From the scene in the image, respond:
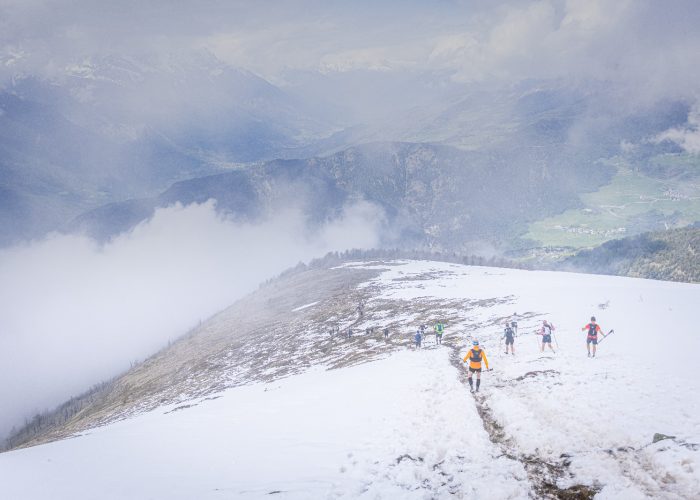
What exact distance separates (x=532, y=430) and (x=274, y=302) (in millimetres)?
139527

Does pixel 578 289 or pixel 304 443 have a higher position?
pixel 578 289

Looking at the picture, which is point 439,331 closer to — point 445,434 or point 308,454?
point 445,434

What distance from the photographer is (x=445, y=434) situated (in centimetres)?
2289

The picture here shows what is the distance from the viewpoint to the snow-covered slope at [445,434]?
18000 millimetres

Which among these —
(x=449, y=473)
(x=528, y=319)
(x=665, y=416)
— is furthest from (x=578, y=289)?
(x=449, y=473)

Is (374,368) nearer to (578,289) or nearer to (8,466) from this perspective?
(8,466)

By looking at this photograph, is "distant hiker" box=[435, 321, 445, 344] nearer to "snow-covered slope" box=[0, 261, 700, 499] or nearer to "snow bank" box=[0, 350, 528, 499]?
"snow-covered slope" box=[0, 261, 700, 499]

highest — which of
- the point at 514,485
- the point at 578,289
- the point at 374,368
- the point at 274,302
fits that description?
the point at 274,302

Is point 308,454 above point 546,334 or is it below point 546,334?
below

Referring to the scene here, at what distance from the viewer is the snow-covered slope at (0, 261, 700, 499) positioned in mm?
18000

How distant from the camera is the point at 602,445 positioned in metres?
19.2

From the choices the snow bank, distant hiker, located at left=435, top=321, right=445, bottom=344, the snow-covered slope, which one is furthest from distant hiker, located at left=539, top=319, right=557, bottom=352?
distant hiker, located at left=435, top=321, right=445, bottom=344

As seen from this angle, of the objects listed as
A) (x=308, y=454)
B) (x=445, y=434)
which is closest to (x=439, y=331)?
(x=445, y=434)

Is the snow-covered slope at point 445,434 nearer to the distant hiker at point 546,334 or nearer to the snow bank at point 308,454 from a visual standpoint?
the snow bank at point 308,454
